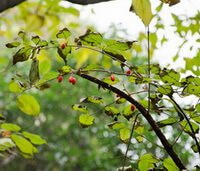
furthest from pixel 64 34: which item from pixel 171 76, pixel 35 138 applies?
pixel 35 138

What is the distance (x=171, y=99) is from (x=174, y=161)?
70 millimetres

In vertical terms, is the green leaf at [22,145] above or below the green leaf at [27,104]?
below

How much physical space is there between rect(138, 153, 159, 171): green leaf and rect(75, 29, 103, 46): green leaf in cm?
15

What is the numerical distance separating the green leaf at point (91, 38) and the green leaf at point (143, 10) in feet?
0.28

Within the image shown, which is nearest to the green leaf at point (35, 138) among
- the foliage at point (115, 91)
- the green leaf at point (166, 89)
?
the foliage at point (115, 91)

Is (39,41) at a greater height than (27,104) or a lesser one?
greater

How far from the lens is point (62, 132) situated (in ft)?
14.6

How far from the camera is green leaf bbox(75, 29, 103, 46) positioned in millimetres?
391

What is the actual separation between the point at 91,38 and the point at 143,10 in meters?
0.10

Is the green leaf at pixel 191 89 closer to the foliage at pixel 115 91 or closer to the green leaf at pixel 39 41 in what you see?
the foliage at pixel 115 91

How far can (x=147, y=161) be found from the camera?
1.41ft

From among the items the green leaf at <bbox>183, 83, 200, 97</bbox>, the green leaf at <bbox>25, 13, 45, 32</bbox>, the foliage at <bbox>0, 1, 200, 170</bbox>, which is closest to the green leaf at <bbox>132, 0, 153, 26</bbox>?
the foliage at <bbox>0, 1, 200, 170</bbox>

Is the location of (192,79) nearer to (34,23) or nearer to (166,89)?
(166,89)

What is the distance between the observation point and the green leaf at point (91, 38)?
1.28 ft
